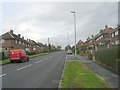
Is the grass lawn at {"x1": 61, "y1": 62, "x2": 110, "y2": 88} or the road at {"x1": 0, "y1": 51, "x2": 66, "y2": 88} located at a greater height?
the grass lawn at {"x1": 61, "y1": 62, "x2": 110, "y2": 88}

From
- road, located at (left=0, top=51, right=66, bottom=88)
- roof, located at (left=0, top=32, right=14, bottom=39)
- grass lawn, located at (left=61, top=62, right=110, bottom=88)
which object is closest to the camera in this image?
grass lawn, located at (left=61, top=62, right=110, bottom=88)

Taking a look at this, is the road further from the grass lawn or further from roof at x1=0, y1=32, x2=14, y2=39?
roof at x1=0, y1=32, x2=14, y2=39

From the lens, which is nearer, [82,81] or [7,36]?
[82,81]

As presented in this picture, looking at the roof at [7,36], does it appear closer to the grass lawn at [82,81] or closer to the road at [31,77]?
the road at [31,77]

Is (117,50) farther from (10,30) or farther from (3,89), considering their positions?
(10,30)

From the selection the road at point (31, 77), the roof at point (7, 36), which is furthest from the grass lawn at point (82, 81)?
the roof at point (7, 36)

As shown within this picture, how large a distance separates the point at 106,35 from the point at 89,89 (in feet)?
251

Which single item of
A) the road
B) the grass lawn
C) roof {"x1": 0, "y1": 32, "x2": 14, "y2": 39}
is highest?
roof {"x1": 0, "y1": 32, "x2": 14, "y2": 39}

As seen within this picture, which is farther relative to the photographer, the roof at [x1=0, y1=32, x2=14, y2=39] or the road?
the roof at [x1=0, y1=32, x2=14, y2=39]

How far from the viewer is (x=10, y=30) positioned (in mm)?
89250

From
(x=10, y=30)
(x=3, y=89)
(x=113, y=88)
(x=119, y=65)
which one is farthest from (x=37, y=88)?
(x=10, y=30)

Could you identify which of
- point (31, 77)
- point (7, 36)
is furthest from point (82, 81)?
point (7, 36)

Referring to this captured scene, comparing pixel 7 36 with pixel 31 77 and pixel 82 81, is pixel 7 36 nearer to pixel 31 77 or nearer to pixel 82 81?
pixel 31 77

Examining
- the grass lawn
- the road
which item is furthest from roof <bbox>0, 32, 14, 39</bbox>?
the grass lawn
